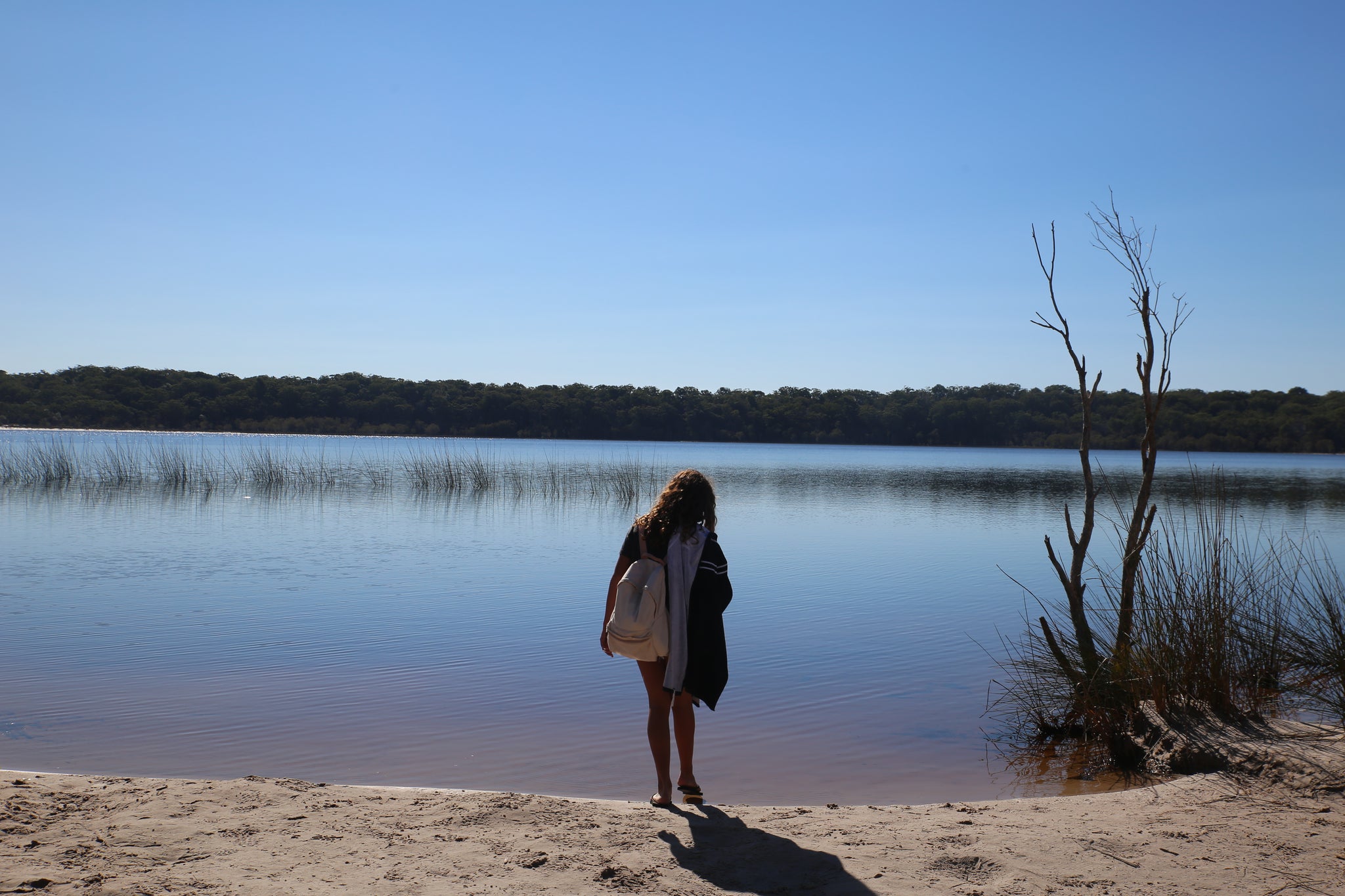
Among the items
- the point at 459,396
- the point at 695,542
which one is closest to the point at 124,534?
the point at 695,542

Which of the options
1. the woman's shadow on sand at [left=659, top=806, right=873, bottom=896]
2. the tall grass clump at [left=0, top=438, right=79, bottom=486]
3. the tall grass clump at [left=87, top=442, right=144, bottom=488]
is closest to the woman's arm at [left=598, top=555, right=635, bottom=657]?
the woman's shadow on sand at [left=659, top=806, right=873, bottom=896]

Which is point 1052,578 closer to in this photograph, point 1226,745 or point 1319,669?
point 1319,669

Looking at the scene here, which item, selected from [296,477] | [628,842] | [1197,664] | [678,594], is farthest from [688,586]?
[296,477]

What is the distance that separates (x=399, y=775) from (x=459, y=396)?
2757 inches

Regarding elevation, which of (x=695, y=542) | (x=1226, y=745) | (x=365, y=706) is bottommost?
(x=365, y=706)

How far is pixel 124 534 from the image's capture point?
48.8ft

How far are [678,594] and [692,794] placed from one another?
93cm

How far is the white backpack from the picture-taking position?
155 inches

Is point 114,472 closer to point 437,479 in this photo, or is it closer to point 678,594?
point 437,479

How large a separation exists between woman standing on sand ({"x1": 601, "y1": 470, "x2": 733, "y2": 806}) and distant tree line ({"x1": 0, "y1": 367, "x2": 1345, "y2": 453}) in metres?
54.9

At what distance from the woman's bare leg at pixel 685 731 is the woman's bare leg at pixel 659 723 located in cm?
3

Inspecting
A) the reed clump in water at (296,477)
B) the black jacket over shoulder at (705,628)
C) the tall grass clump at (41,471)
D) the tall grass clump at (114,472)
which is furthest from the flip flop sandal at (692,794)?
the tall grass clump at (41,471)

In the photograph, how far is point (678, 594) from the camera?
4023 millimetres

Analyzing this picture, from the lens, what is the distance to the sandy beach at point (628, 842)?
3141 millimetres
